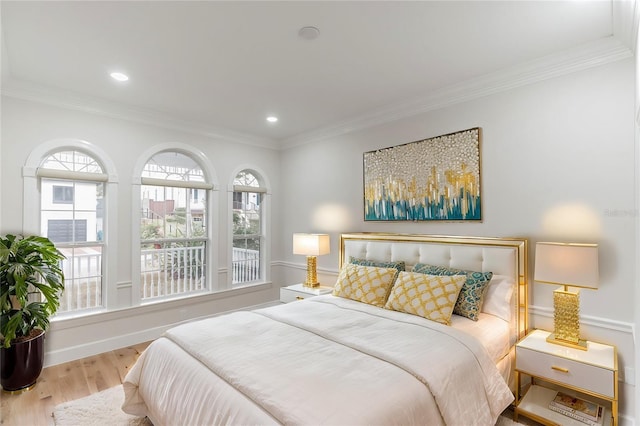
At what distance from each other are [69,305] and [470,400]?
3.85 m

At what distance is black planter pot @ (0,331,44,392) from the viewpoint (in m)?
2.67

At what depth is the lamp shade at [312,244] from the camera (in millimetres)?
4129

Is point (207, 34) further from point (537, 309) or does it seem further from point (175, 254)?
point (537, 309)

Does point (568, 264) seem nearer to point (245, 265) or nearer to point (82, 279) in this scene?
point (245, 265)

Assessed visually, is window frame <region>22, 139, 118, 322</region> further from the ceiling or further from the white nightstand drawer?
the white nightstand drawer

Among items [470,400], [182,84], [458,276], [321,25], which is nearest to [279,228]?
[182,84]

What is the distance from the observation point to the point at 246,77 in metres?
2.93

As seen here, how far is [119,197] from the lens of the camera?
145 inches

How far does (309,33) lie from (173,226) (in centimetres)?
304

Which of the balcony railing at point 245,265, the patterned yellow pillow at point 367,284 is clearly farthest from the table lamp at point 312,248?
the balcony railing at point 245,265

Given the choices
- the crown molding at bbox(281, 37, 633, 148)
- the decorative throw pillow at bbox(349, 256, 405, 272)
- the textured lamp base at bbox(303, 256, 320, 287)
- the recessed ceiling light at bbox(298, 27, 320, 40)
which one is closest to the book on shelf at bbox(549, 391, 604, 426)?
the decorative throw pillow at bbox(349, 256, 405, 272)

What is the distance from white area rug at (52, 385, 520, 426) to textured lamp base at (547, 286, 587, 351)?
689 millimetres

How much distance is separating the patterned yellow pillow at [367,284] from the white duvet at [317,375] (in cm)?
40

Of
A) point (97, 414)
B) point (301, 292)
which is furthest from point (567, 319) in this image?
point (97, 414)
